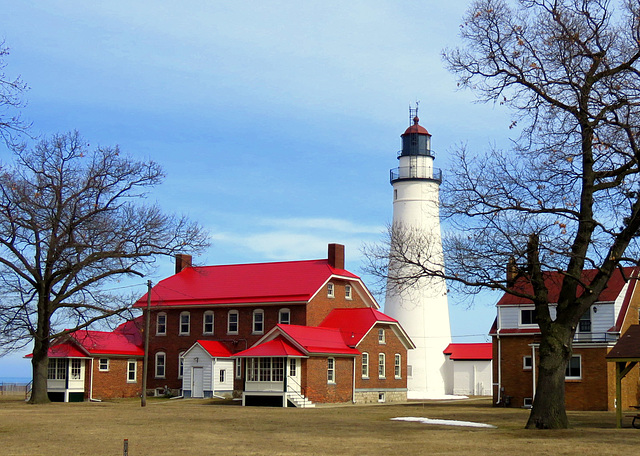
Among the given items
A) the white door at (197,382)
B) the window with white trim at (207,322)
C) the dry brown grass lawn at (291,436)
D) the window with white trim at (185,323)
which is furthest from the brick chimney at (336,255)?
the dry brown grass lawn at (291,436)

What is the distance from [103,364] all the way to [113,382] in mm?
1379

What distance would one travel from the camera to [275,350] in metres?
45.1

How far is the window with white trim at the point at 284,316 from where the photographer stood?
2083 inches

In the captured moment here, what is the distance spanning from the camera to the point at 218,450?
20.7m

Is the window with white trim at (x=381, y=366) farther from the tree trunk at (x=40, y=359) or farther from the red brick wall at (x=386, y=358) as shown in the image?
the tree trunk at (x=40, y=359)

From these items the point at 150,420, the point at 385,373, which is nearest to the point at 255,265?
the point at 385,373

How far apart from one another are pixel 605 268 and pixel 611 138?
13.3ft

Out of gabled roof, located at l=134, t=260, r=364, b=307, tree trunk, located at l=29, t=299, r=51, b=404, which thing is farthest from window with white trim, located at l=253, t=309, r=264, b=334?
tree trunk, located at l=29, t=299, r=51, b=404

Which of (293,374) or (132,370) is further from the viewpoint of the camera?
(132,370)

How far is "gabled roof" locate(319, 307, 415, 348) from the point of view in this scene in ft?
166

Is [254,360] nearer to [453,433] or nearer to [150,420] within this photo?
[150,420]

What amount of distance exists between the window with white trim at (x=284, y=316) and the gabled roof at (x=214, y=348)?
13.0ft

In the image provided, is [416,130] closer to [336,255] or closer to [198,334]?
[336,255]

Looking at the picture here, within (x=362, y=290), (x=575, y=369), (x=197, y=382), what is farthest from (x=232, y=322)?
(x=575, y=369)
